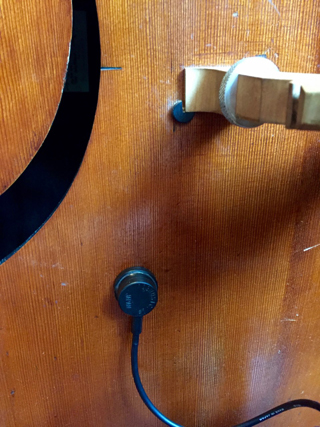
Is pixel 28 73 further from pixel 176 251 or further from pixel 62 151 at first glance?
pixel 176 251

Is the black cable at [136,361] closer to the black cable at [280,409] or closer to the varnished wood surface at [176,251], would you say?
the varnished wood surface at [176,251]

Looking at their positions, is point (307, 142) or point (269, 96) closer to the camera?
point (269, 96)

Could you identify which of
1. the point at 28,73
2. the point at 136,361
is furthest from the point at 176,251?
the point at 28,73

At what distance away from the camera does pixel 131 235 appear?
17.2 inches

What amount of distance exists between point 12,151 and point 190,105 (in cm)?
19

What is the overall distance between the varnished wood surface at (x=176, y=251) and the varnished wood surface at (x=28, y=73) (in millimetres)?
46

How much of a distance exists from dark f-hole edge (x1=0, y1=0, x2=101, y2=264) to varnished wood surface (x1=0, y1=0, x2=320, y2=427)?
1 cm

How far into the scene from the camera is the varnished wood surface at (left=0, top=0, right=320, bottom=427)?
0.38m

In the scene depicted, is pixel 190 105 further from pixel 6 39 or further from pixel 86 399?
pixel 86 399

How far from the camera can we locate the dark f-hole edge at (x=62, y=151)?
359 millimetres

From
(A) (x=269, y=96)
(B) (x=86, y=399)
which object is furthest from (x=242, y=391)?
(A) (x=269, y=96)

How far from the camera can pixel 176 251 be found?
1.50 ft

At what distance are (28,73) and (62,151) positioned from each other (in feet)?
0.27

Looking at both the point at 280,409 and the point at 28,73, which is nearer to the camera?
the point at 28,73
